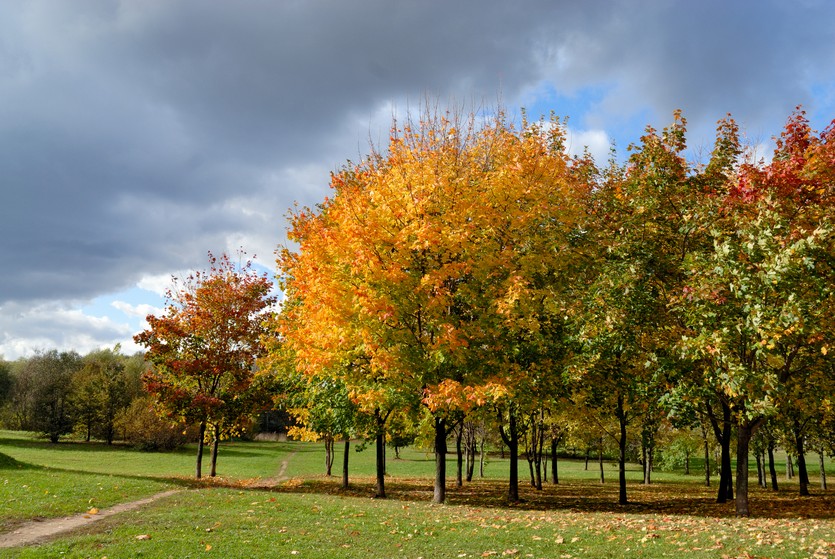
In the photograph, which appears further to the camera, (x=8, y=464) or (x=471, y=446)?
(x=471, y=446)

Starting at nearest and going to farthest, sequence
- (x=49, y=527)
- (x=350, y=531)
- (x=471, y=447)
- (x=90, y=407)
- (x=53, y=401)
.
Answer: (x=350, y=531) → (x=49, y=527) → (x=471, y=447) → (x=90, y=407) → (x=53, y=401)

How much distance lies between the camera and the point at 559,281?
19641 millimetres

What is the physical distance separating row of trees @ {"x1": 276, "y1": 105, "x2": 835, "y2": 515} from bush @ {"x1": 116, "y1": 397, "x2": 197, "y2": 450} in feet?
156

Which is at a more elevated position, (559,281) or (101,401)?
(559,281)

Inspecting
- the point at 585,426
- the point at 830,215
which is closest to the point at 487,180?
the point at 830,215

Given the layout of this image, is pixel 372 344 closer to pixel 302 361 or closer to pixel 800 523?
pixel 302 361

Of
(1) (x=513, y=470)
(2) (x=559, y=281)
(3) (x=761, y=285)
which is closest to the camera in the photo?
(3) (x=761, y=285)

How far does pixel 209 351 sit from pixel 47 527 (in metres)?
16.5

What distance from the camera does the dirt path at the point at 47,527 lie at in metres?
11.0

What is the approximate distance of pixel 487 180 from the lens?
58.6 feet

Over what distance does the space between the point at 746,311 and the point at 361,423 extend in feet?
47.6

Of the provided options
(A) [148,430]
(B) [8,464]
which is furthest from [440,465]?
(A) [148,430]

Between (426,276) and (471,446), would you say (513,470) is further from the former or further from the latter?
(471,446)

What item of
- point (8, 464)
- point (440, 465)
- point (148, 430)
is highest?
point (440, 465)
